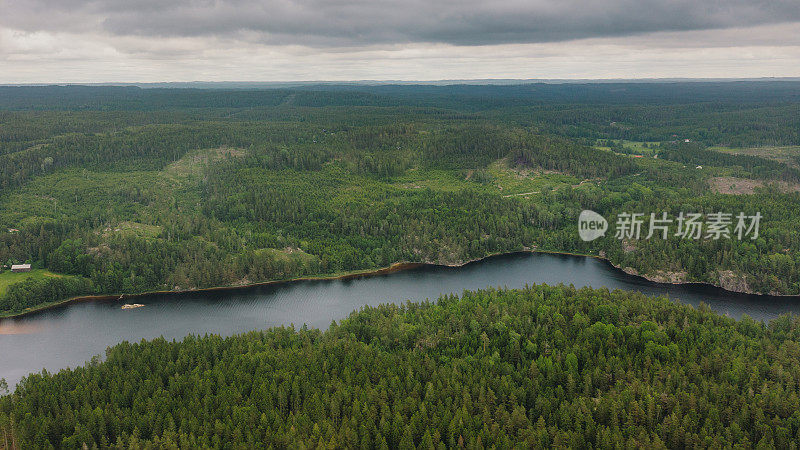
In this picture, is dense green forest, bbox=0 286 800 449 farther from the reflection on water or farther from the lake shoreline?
the lake shoreline

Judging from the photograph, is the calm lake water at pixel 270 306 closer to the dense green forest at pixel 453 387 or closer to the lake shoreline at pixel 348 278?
the lake shoreline at pixel 348 278

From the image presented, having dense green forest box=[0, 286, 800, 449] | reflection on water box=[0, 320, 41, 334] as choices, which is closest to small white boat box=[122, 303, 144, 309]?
reflection on water box=[0, 320, 41, 334]

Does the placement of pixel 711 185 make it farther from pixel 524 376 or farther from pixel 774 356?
pixel 524 376

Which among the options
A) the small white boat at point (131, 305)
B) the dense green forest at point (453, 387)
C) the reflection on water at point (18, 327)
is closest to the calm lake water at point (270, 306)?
the reflection on water at point (18, 327)

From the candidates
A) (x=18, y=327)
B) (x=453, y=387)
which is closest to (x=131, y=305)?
(x=18, y=327)

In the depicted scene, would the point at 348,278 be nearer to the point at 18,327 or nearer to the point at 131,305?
the point at 131,305
